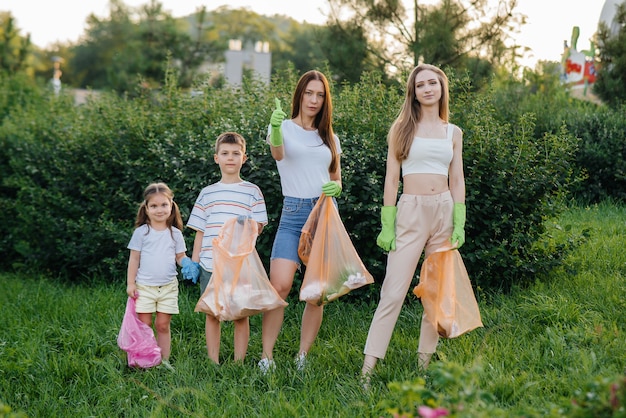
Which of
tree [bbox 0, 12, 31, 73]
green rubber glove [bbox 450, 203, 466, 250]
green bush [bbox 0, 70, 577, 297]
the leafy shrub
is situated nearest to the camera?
green rubber glove [bbox 450, 203, 466, 250]

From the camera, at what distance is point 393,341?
15.3 feet

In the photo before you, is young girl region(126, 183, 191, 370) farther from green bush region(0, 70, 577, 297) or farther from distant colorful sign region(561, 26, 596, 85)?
distant colorful sign region(561, 26, 596, 85)

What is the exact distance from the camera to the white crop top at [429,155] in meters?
4.04

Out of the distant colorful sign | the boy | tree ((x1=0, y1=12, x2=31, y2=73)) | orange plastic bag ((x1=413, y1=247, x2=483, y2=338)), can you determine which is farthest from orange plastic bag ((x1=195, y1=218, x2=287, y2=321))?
tree ((x1=0, y1=12, x2=31, y2=73))

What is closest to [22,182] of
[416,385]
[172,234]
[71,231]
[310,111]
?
[71,231]

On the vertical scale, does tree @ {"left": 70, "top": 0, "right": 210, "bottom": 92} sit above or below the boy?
above

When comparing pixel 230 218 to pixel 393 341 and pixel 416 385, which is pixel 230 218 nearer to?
pixel 393 341

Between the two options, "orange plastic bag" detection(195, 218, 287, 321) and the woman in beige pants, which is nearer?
the woman in beige pants

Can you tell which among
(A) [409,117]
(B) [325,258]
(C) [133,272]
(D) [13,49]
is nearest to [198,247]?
(C) [133,272]

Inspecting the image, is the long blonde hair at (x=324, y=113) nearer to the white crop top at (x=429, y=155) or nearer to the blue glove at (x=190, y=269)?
the white crop top at (x=429, y=155)

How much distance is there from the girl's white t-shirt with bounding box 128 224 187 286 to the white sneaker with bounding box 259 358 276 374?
2.38 feet

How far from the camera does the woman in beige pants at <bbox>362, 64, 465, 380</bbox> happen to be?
4.04 m

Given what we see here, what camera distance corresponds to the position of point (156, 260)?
14.3 feet

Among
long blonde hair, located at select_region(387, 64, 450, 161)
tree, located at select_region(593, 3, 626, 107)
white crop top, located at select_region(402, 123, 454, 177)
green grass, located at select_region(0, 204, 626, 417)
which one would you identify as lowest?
green grass, located at select_region(0, 204, 626, 417)
